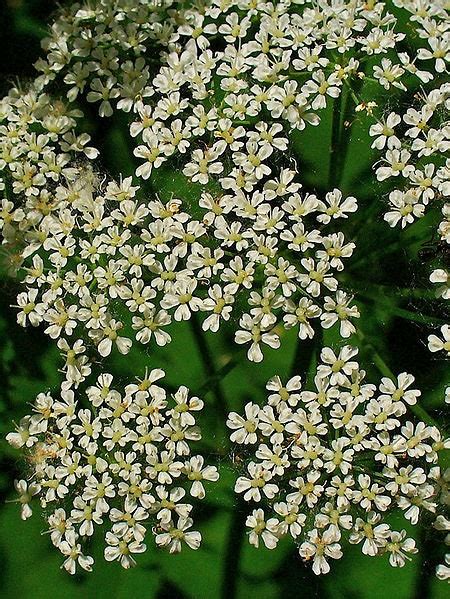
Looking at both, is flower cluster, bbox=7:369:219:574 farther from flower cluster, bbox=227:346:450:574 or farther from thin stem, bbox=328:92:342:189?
thin stem, bbox=328:92:342:189

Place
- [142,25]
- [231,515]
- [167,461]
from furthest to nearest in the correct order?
[142,25]
[231,515]
[167,461]

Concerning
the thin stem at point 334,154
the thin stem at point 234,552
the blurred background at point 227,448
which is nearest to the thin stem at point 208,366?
the blurred background at point 227,448

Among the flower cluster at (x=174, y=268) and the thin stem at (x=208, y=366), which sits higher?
the flower cluster at (x=174, y=268)

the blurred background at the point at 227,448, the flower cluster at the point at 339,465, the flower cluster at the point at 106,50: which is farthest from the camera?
the flower cluster at the point at 106,50

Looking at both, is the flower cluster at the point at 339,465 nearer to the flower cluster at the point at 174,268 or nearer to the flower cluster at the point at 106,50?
the flower cluster at the point at 174,268

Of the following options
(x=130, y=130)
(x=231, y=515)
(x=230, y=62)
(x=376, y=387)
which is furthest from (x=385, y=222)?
(x=231, y=515)

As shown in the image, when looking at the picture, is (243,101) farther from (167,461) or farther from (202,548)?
(202,548)

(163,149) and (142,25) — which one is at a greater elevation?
(142,25)

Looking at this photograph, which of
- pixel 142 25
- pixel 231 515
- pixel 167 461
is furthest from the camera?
pixel 142 25
